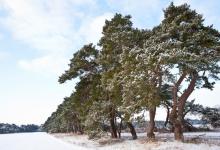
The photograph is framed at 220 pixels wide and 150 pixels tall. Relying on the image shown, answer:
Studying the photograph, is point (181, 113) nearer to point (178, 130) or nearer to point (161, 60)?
point (178, 130)

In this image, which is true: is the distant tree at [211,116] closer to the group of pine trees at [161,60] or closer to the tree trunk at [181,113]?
the group of pine trees at [161,60]

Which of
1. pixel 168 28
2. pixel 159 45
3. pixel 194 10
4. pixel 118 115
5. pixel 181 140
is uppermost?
pixel 194 10

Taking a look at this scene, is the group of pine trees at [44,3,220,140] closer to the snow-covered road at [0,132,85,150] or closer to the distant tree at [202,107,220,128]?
the snow-covered road at [0,132,85,150]

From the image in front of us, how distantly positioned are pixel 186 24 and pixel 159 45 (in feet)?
9.78

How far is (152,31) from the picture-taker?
30.2m

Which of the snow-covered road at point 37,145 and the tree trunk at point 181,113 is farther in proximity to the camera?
the snow-covered road at point 37,145

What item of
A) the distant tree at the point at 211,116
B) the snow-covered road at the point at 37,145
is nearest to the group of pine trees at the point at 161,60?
the snow-covered road at the point at 37,145

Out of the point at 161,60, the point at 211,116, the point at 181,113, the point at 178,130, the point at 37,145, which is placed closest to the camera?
the point at 161,60

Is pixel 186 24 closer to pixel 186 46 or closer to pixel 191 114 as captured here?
pixel 186 46

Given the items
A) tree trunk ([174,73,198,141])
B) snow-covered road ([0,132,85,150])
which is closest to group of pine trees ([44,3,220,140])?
tree trunk ([174,73,198,141])

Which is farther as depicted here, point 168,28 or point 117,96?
point 117,96

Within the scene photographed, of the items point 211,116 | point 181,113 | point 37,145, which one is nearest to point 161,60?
point 181,113

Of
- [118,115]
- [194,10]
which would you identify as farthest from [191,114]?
[194,10]

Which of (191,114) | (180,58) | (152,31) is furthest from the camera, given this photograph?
(191,114)
